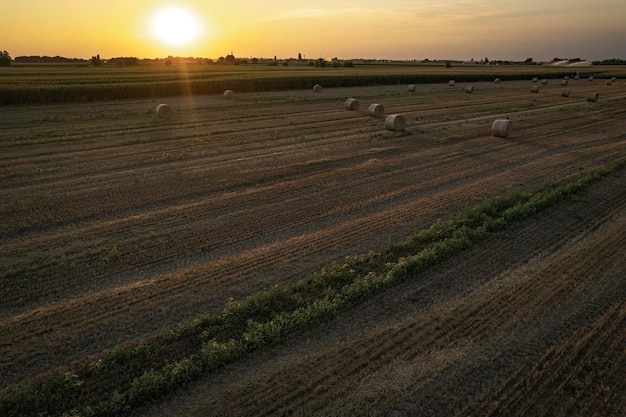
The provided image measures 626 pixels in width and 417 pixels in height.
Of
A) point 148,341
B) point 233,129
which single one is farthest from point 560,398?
point 233,129

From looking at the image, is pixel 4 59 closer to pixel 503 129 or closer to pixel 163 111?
pixel 163 111

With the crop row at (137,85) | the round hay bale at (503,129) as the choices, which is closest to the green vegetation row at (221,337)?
the round hay bale at (503,129)

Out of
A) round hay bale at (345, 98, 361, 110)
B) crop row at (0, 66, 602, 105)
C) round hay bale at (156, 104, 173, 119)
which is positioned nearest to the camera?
round hay bale at (156, 104, 173, 119)

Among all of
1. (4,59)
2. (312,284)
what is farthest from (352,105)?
(4,59)

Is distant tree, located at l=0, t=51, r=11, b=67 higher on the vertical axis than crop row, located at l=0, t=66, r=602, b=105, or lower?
higher

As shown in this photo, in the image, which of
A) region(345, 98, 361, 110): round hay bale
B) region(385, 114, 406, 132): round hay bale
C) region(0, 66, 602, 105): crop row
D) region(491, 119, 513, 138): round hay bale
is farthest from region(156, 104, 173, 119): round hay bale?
region(491, 119, 513, 138): round hay bale

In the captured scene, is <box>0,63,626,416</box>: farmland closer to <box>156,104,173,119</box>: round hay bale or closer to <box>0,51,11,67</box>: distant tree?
<box>156,104,173,119</box>: round hay bale

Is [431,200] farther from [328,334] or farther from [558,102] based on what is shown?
[558,102]
